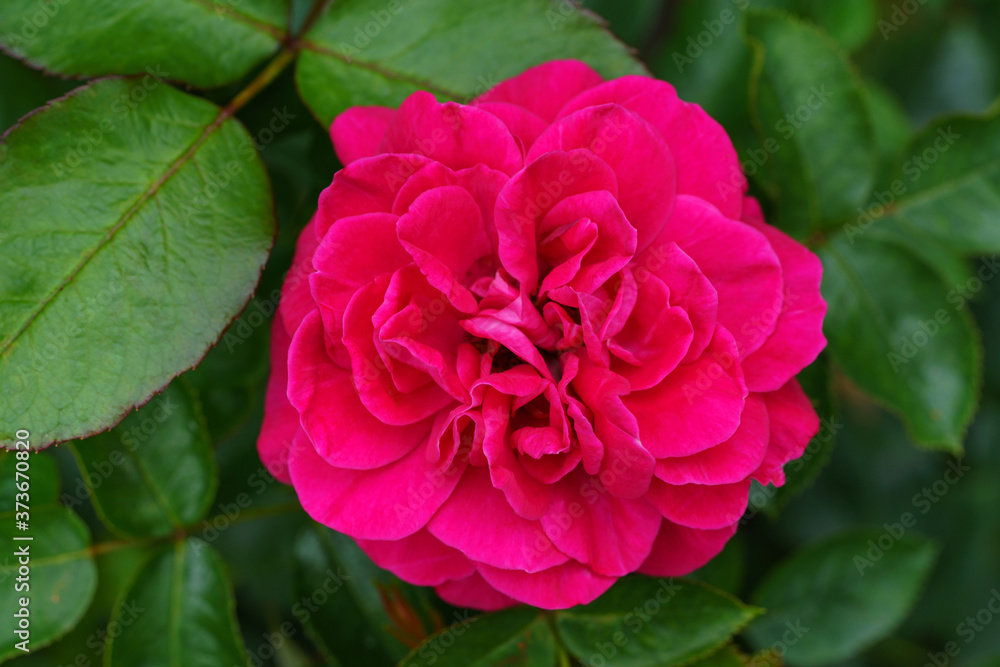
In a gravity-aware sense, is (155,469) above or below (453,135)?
below

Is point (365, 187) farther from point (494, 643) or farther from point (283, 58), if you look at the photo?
point (494, 643)

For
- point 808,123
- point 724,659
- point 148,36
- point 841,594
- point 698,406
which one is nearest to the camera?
point 698,406

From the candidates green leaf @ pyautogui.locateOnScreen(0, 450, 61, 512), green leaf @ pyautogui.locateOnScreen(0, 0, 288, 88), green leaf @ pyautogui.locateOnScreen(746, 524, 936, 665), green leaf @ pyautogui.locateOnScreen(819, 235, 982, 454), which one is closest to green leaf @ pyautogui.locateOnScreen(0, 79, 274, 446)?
green leaf @ pyautogui.locateOnScreen(0, 0, 288, 88)

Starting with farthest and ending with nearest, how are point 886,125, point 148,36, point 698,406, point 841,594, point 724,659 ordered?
point 886,125 → point 841,594 → point 724,659 → point 148,36 → point 698,406

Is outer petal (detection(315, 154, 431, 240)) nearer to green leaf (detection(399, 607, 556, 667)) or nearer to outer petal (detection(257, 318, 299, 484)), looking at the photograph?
outer petal (detection(257, 318, 299, 484))

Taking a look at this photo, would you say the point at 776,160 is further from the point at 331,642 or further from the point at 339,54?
the point at 331,642

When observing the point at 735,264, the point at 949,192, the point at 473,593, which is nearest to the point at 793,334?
the point at 735,264

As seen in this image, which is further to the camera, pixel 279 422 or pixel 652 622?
pixel 652 622
